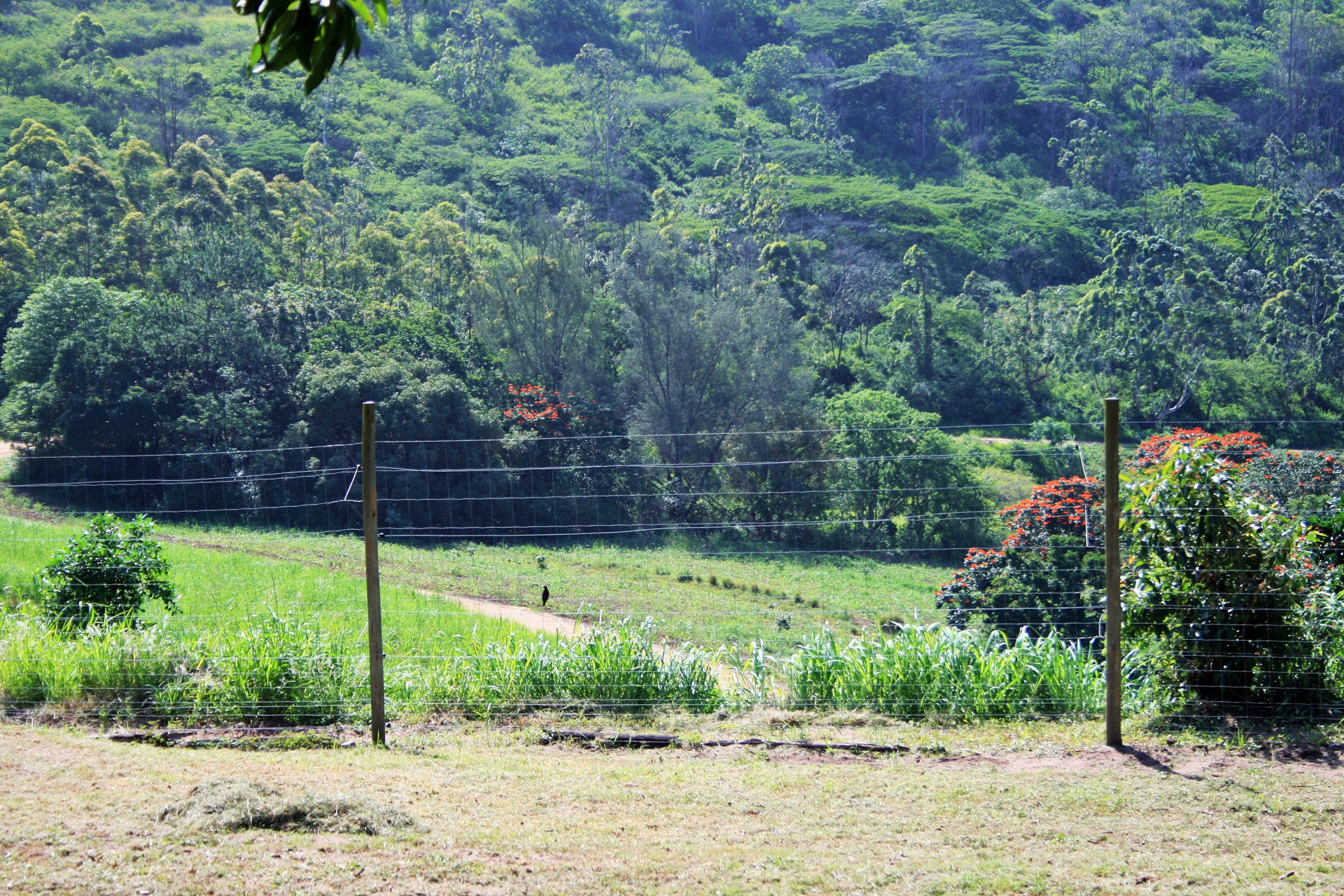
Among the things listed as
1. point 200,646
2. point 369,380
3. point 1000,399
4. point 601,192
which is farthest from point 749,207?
point 200,646

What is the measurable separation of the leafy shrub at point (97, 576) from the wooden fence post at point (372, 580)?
288cm

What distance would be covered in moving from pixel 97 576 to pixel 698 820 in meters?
5.24

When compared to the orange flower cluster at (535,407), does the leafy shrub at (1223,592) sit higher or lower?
lower

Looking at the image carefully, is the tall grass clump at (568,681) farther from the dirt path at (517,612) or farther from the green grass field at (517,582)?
the dirt path at (517,612)

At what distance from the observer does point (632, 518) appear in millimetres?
17469

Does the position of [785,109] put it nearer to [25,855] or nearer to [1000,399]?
[1000,399]

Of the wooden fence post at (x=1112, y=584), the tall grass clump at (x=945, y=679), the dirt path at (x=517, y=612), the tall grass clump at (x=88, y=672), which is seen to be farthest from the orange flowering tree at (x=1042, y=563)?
the tall grass clump at (x=88, y=672)

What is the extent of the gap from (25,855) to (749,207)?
4434cm

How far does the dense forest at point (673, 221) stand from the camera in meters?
25.8

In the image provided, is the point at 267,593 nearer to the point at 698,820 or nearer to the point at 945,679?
the point at 945,679

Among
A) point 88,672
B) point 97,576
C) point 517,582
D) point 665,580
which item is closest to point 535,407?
point 665,580

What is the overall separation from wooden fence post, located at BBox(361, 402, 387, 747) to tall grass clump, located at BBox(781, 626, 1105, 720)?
91.6 inches

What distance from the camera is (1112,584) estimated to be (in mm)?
5316

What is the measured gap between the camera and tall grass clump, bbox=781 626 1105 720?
6023 millimetres
